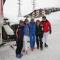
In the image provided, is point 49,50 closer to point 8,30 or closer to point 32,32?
point 32,32

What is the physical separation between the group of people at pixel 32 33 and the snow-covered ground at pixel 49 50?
0.13 ft

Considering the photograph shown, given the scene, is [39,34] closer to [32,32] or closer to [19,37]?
[32,32]

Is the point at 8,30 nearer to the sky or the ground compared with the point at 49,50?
nearer to the sky


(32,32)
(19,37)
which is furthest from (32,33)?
(19,37)

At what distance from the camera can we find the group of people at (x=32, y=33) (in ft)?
6.18

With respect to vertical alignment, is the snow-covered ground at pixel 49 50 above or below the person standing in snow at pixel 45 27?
below

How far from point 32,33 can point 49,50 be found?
22 cm

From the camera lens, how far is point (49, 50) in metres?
1.89

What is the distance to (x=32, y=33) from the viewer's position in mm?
1908

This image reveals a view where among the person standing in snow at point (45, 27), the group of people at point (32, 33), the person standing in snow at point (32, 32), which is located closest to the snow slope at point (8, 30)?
the group of people at point (32, 33)

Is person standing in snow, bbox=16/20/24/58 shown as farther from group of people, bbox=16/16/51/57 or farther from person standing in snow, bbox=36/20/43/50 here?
person standing in snow, bbox=36/20/43/50

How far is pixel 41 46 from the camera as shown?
1.90 meters

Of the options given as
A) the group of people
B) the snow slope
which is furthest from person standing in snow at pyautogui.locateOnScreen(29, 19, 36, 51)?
the snow slope

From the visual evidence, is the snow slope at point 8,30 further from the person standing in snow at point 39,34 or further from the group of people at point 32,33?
the person standing in snow at point 39,34
